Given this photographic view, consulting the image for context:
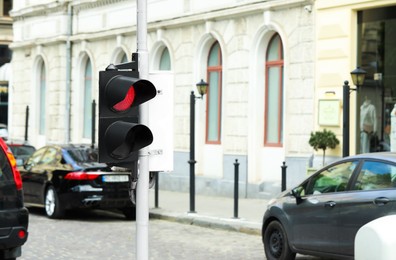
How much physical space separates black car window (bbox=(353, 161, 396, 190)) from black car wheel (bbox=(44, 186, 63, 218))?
7.55 m

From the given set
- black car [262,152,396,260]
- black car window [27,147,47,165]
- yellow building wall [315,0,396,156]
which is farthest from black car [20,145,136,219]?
black car [262,152,396,260]

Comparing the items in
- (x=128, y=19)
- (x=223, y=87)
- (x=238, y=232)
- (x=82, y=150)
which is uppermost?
(x=128, y=19)

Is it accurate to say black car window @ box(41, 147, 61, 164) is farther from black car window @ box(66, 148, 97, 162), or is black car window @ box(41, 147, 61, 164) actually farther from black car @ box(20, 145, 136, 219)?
black car window @ box(66, 148, 97, 162)

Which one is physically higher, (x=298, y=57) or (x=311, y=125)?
(x=298, y=57)

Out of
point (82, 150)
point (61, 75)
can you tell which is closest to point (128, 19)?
point (61, 75)

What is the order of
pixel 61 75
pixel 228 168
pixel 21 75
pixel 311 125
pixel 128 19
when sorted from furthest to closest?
pixel 21 75 < pixel 61 75 < pixel 128 19 < pixel 228 168 < pixel 311 125

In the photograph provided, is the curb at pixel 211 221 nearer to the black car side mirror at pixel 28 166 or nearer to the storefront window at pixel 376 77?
the black car side mirror at pixel 28 166

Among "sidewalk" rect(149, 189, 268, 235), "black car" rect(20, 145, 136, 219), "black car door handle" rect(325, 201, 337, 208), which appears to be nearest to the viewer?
"black car door handle" rect(325, 201, 337, 208)

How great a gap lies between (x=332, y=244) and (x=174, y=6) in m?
Answer: 13.2

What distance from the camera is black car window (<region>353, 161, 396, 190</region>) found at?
9383 millimetres

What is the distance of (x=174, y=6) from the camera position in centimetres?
2189

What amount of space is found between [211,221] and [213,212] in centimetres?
152

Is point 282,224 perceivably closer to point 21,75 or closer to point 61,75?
point 61,75

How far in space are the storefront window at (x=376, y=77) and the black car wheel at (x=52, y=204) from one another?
626 cm
